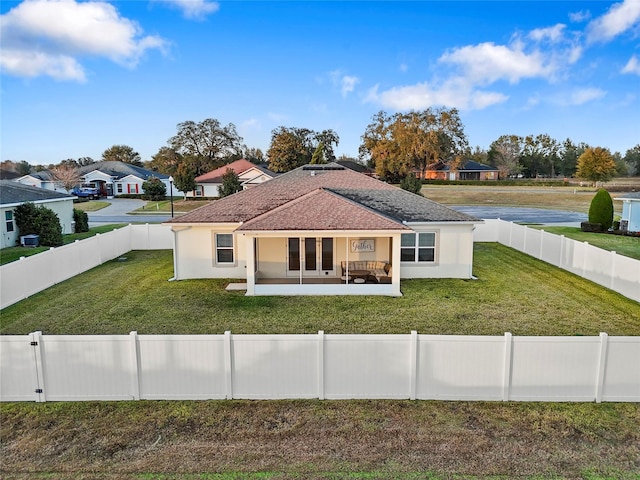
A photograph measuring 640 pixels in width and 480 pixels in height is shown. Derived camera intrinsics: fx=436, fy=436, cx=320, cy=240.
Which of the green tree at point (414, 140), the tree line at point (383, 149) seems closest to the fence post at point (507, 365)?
the tree line at point (383, 149)

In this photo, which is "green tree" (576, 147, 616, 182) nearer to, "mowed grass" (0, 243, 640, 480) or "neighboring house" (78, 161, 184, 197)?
"neighboring house" (78, 161, 184, 197)

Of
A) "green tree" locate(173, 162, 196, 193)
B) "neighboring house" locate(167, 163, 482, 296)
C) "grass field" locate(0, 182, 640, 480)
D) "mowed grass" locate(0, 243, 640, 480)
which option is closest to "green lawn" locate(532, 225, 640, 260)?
"neighboring house" locate(167, 163, 482, 296)

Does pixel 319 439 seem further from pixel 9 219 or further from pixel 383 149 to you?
pixel 383 149

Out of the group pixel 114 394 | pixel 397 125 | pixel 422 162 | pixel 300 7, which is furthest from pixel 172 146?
pixel 114 394

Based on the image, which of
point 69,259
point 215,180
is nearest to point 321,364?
point 69,259

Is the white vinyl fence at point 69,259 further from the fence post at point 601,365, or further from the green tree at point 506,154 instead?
the green tree at point 506,154

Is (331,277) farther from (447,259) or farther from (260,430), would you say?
(260,430)

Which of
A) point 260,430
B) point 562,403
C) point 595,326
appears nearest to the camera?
point 260,430

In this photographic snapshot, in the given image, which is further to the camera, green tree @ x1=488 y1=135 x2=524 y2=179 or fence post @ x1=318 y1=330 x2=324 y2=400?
green tree @ x1=488 y1=135 x2=524 y2=179
